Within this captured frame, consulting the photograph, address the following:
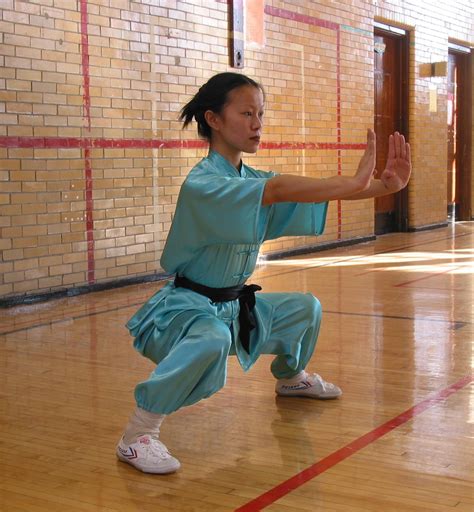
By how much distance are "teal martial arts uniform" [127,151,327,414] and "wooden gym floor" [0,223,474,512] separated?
0.26 m

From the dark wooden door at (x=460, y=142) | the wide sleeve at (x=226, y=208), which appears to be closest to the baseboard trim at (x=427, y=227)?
the dark wooden door at (x=460, y=142)

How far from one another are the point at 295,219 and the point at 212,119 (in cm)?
44

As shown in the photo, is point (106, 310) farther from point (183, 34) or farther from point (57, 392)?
point (183, 34)

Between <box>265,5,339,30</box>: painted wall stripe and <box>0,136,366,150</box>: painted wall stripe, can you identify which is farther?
<box>265,5,339,30</box>: painted wall stripe

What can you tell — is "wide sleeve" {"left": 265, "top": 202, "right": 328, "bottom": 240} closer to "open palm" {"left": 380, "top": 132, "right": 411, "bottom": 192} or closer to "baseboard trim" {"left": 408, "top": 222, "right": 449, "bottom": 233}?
"open palm" {"left": 380, "top": 132, "right": 411, "bottom": 192}

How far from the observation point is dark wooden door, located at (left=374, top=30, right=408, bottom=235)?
10.6 m

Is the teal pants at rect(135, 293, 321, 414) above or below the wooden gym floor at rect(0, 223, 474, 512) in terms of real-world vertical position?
above

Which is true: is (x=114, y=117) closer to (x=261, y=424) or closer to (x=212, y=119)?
(x=212, y=119)

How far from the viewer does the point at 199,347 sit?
2729 millimetres

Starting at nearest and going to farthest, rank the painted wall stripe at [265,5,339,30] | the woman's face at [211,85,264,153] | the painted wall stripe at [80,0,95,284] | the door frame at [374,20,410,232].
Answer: the woman's face at [211,85,264,153] → the painted wall stripe at [80,0,95,284] → the painted wall stripe at [265,5,339,30] → the door frame at [374,20,410,232]

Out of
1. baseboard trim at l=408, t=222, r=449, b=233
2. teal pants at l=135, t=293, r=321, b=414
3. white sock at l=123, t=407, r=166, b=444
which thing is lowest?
baseboard trim at l=408, t=222, r=449, b=233

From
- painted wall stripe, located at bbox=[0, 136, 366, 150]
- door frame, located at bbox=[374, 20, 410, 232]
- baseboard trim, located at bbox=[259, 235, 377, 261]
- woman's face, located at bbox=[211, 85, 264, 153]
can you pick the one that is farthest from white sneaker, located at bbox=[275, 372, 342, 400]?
door frame, located at bbox=[374, 20, 410, 232]

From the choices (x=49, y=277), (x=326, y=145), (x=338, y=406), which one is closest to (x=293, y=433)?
(x=338, y=406)

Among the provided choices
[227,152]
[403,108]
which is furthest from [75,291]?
[403,108]
